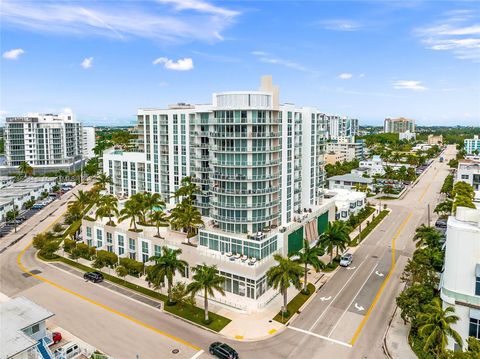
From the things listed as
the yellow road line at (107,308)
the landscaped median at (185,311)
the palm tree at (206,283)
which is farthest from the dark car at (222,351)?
the palm tree at (206,283)

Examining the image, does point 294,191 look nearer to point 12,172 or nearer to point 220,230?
point 220,230

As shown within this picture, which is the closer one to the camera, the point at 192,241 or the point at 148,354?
the point at 148,354

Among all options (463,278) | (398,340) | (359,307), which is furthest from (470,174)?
(463,278)

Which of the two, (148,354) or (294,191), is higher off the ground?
(294,191)

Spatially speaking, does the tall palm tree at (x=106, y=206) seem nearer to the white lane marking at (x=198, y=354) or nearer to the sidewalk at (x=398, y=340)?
the white lane marking at (x=198, y=354)

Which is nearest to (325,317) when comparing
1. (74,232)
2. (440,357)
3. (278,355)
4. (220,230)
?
(278,355)

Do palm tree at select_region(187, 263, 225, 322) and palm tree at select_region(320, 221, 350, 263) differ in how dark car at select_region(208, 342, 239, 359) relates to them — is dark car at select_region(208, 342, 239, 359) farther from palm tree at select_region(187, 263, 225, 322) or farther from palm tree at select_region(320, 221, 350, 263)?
palm tree at select_region(320, 221, 350, 263)

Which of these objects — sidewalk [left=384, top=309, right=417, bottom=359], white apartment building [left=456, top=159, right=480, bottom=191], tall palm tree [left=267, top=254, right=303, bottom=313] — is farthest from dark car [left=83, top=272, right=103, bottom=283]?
white apartment building [left=456, top=159, right=480, bottom=191]
